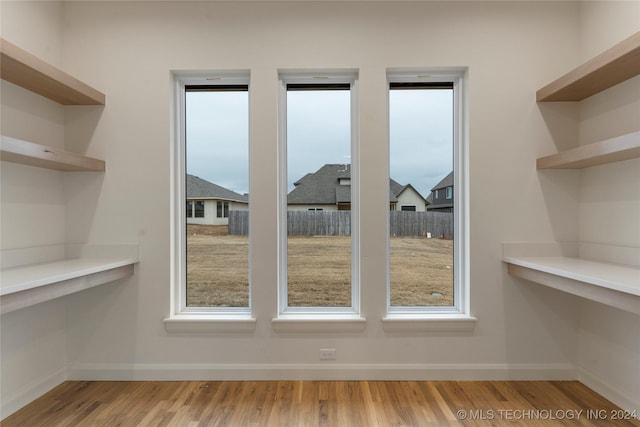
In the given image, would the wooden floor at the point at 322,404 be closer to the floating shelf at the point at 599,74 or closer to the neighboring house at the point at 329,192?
the neighboring house at the point at 329,192

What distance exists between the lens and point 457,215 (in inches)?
96.3

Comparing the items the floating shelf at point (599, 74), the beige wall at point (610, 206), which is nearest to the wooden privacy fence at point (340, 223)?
the beige wall at point (610, 206)

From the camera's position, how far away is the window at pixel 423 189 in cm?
245

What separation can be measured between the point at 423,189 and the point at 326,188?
762 millimetres

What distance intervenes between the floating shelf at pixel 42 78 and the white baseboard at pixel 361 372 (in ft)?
6.33

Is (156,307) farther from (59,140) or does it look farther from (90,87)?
(90,87)

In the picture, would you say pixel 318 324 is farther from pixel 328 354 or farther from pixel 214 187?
pixel 214 187

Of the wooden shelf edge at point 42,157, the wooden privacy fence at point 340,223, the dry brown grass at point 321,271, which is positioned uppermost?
the wooden shelf edge at point 42,157

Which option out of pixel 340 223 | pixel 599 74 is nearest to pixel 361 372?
pixel 340 223

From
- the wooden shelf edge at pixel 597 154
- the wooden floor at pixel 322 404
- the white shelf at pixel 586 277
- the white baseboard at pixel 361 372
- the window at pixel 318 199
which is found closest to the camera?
the white shelf at pixel 586 277

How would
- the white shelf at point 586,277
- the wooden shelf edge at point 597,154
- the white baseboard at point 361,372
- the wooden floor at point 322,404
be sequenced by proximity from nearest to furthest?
the white shelf at point 586,277 < the wooden shelf edge at point 597,154 < the wooden floor at point 322,404 < the white baseboard at point 361,372

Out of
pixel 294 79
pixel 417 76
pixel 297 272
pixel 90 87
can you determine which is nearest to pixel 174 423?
pixel 297 272

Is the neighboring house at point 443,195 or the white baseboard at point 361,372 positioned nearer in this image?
the white baseboard at point 361,372

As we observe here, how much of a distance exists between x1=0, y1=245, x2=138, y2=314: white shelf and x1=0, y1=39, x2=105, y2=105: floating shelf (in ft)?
3.42
